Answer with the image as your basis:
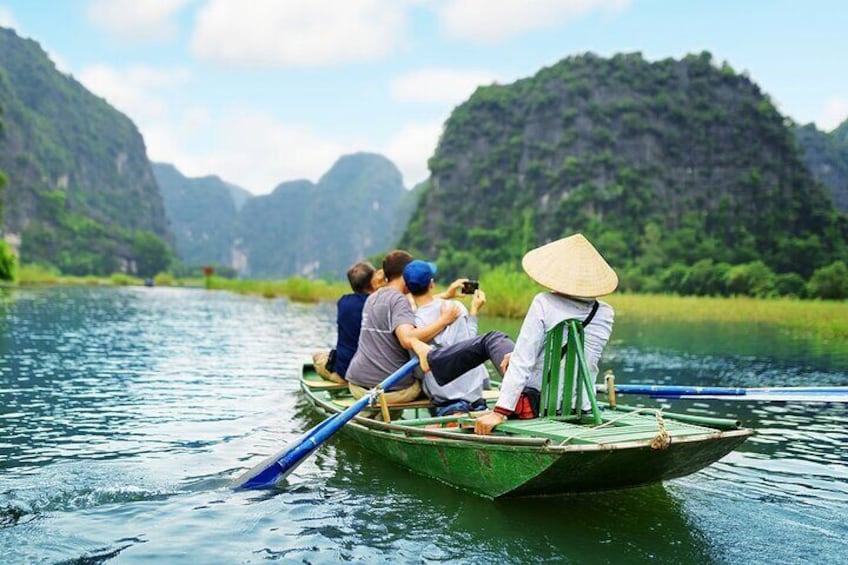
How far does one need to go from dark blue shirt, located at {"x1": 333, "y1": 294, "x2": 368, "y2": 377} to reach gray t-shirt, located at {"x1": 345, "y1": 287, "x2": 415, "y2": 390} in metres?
0.75

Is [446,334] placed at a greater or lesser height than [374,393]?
greater

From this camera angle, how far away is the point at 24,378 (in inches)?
400

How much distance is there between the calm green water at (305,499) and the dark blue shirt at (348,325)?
2.55 ft

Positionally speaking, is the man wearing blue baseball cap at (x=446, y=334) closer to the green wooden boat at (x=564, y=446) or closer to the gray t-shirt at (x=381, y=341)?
the gray t-shirt at (x=381, y=341)

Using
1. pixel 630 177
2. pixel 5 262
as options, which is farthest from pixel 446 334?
pixel 630 177

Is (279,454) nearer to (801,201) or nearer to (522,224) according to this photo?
(801,201)

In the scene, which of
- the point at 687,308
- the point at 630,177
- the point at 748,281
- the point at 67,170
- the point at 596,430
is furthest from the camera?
the point at 67,170

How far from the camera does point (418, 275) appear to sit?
5.88m

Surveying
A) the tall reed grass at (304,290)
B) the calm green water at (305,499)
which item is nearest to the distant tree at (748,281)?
the tall reed grass at (304,290)

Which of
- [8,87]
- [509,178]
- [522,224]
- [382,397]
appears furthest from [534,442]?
[8,87]

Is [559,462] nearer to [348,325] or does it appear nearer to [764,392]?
[764,392]

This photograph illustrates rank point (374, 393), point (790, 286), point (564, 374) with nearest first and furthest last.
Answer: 1. point (564, 374)
2. point (374, 393)
3. point (790, 286)

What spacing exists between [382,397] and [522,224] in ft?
233

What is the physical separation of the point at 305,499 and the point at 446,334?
1.68m
